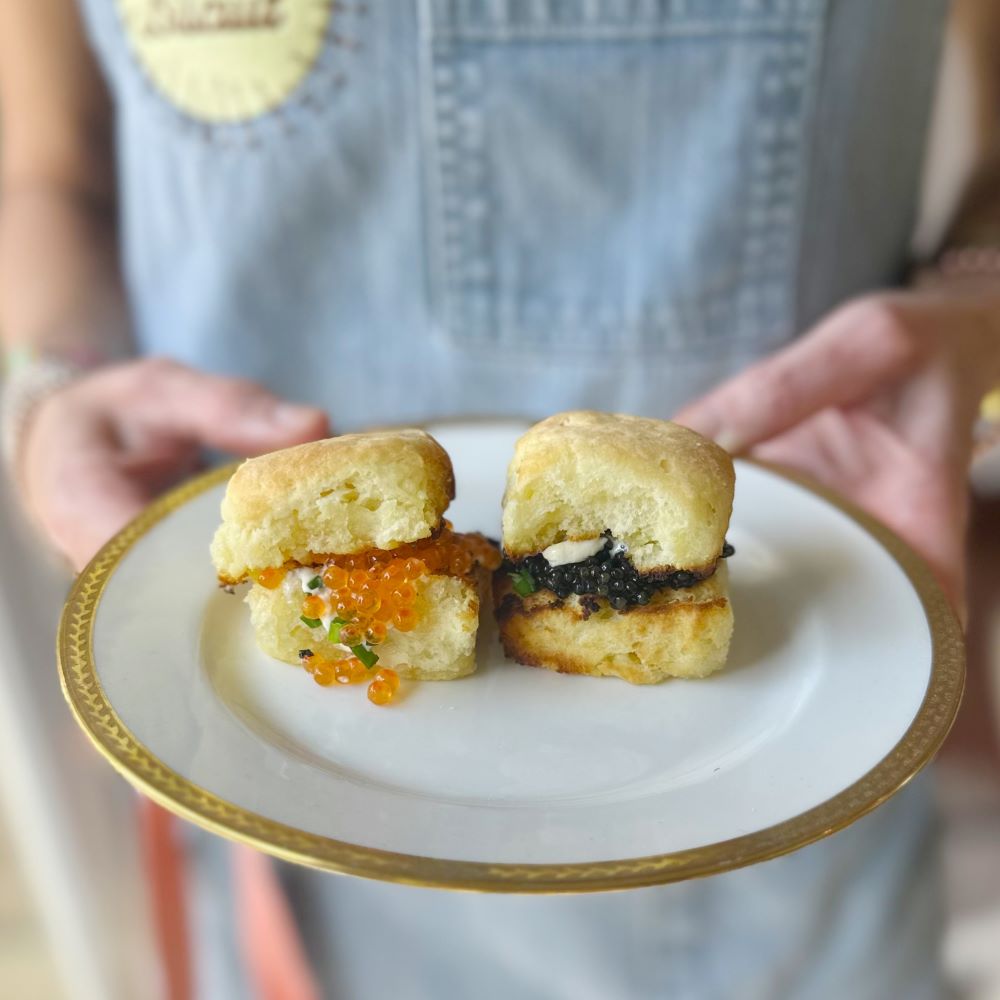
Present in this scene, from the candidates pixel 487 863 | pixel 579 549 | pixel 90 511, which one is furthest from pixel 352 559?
pixel 90 511

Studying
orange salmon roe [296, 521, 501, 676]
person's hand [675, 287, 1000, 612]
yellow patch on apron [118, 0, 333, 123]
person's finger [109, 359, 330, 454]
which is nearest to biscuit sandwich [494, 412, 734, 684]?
orange salmon roe [296, 521, 501, 676]

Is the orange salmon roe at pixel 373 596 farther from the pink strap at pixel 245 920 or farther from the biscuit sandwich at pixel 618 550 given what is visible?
the pink strap at pixel 245 920

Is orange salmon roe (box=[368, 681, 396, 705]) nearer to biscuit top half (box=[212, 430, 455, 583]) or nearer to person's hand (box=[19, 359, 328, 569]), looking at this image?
biscuit top half (box=[212, 430, 455, 583])

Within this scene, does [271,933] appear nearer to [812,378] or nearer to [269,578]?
[269,578]

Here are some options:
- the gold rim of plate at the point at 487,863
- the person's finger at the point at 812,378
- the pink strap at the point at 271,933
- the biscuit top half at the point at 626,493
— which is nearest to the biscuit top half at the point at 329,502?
the biscuit top half at the point at 626,493

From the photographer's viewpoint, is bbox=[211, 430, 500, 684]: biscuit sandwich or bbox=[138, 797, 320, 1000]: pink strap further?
bbox=[138, 797, 320, 1000]: pink strap

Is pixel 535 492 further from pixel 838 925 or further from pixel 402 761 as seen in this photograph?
pixel 838 925
